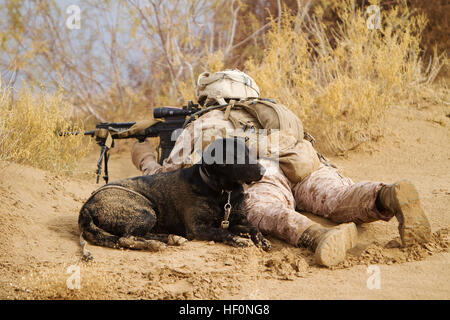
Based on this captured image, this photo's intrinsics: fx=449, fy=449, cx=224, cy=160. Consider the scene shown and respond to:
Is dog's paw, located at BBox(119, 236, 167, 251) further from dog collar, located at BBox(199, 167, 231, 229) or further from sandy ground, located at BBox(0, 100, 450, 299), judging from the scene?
dog collar, located at BBox(199, 167, 231, 229)

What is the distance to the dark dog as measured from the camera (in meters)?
3.35

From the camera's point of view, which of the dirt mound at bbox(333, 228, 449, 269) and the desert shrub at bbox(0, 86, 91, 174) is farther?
the desert shrub at bbox(0, 86, 91, 174)

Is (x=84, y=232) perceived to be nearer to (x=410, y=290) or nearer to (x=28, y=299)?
(x=28, y=299)

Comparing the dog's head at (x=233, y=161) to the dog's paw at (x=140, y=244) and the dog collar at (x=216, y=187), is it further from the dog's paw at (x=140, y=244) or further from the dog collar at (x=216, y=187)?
the dog's paw at (x=140, y=244)

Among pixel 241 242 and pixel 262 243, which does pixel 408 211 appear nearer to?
pixel 262 243

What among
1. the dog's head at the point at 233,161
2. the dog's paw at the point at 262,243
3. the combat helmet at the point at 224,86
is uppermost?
the combat helmet at the point at 224,86

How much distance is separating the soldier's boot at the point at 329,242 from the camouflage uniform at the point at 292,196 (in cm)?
9

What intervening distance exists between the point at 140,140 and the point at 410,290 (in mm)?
3415

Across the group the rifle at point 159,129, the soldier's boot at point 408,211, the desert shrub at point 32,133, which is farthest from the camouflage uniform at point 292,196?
the desert shrub at point 32,133

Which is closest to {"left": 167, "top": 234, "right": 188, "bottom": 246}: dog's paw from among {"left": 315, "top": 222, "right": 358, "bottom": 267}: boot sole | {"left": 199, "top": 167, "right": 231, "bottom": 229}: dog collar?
{"left": 199, "top": 167, "right": 231, "bottom": 229}: dog collar

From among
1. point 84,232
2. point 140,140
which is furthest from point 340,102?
point 84,232

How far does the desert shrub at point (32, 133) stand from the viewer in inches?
184

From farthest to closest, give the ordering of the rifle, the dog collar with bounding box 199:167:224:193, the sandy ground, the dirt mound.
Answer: the rifle
the dog collar with bounding box 199:167:224:193
the dirt mound
the sandy ground

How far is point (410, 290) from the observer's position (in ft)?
7.73
